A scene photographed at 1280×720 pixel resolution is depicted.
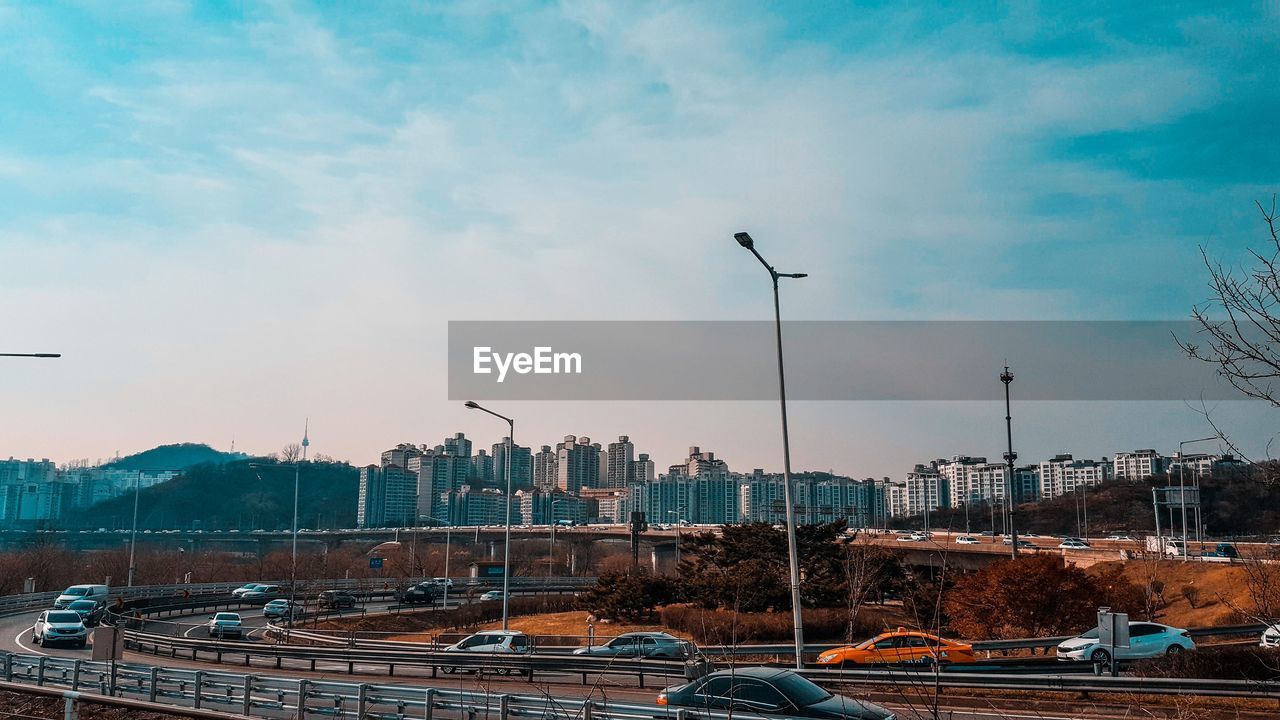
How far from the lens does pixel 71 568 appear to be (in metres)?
85.9

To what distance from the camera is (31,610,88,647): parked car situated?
39.9 m

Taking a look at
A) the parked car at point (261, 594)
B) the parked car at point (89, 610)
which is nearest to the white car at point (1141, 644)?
the parked car at point (89, 610)

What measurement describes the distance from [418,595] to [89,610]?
785 inches

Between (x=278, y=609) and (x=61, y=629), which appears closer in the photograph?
(x=61, y=629)

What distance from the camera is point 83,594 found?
187ft

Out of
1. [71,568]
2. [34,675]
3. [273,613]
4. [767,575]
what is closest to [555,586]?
[273,613]

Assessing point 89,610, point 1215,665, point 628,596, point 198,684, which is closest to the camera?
point 1215,665

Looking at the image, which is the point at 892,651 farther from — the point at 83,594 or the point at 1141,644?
the point at 83,594

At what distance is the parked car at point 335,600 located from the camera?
58959 mm

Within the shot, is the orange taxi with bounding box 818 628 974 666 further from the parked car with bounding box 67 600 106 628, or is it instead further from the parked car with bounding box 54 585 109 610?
the parked car with bounding box 54 585 109 610

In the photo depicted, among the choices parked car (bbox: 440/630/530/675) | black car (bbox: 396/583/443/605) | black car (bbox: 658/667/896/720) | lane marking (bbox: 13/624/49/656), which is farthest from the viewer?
black car (bbox: 396/583/443/605)

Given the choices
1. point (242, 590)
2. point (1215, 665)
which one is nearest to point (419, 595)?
point (242, 590)

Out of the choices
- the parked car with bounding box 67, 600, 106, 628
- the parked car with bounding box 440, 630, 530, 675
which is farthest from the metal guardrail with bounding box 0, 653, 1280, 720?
the parked car with bounding box 67, 600, 106, 628

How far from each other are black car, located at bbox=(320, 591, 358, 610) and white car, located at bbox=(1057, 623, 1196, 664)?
143 ft
